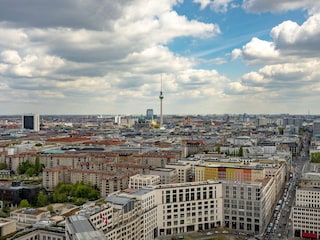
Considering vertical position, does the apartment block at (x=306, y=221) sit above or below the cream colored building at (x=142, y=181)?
below

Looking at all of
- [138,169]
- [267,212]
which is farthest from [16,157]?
[267,212]

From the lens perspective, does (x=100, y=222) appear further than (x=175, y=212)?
No

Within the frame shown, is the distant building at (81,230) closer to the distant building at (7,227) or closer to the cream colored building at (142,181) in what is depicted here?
the distant building at (7,227)

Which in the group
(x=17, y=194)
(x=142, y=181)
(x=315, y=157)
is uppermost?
(x=142, y=181)

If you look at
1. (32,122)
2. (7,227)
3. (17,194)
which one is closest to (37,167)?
(17,194)

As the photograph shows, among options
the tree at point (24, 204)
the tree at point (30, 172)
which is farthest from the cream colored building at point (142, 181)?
the tree at point (30, 172)

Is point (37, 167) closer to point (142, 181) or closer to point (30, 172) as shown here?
point (30, 172)

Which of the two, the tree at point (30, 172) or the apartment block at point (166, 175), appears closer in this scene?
the apartment block at point (166, 175)

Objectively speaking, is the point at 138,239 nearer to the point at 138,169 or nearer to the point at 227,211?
the point at 227,211

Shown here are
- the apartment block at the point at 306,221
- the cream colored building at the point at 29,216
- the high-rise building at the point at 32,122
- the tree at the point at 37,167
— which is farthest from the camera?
the high-rise building at the point at 32,122
